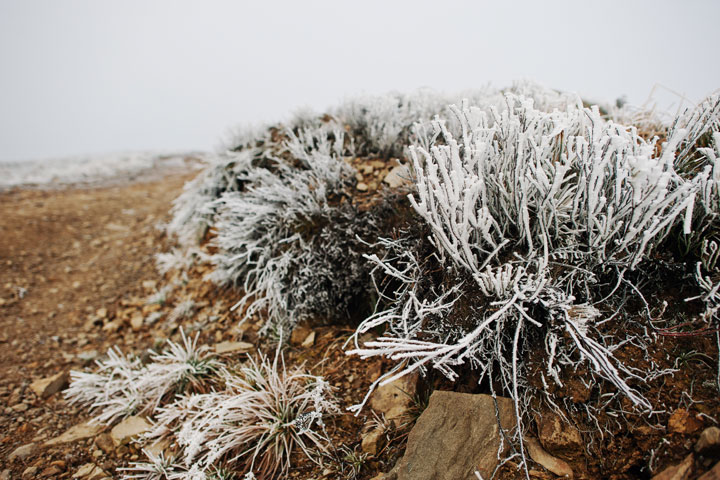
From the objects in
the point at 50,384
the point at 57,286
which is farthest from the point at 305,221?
the point at 57,286

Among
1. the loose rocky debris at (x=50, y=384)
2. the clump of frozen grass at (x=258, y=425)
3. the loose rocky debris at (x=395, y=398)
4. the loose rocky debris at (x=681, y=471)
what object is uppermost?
the loose rocky debris at (x=681, y=471)

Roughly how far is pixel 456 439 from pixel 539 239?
94cm

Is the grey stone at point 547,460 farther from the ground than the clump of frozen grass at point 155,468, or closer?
farther from the ground

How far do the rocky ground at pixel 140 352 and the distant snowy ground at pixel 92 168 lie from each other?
2.69 m

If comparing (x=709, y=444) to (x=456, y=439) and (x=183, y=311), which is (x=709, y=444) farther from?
(x=183, y=311)

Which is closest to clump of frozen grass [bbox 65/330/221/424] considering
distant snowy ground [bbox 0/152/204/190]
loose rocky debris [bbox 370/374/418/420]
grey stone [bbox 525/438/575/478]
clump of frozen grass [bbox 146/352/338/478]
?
clump of frozen grass [bbox 146/352/338/478]

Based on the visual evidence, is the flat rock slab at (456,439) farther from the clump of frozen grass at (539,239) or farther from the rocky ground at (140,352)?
the clump of frozen grass at (539,239)

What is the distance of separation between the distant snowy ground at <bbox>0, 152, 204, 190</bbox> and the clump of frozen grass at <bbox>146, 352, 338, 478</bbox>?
6499 mm

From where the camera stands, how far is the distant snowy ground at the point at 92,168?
785 centimetres

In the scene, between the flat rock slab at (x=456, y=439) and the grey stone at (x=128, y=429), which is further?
the grey stone at (x=128, y=429)

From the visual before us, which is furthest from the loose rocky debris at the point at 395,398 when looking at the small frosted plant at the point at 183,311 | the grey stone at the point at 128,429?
the small frosted plant at the point at 183,311

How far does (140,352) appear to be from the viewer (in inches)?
119

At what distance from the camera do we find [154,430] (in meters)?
2.21

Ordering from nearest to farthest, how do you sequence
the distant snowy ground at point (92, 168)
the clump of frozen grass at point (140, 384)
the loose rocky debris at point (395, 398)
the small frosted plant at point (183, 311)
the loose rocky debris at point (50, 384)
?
1. the loose rocky debris at point (395, 398)
2. the clump of frozen grass at point (140, 384)
3. the loose rocky debris at point (50, 384)
4. the small frosted plant at point (183, 311)
5. the distant snowy ground at point (92, 168)
